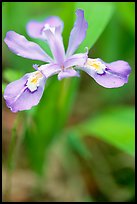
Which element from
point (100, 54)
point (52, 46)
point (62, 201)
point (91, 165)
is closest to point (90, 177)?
point (91, 165)

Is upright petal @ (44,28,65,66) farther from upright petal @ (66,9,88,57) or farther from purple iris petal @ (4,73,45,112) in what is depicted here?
purple iris petal @ (4,73,45,112)

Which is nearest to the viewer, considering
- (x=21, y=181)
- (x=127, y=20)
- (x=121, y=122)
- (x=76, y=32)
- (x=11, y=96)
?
(x=11, y=96)

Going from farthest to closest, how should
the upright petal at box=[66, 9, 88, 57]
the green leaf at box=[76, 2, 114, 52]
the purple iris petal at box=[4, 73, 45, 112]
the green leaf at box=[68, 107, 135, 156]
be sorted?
the green leaf at box=[68, 107, 135, 156] < the green leaf at box=[76, 2, 114, 52] < the upright petal at box=[66, 9, 88, 57] < the purple iris petal at box=[4, 73, 45, 112]

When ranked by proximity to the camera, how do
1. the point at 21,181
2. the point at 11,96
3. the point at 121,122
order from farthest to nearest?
1. the point at 21,181
2. the point at 121,122
3. the point at 11,96

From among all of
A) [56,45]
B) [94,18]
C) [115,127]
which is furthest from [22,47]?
[115,127]

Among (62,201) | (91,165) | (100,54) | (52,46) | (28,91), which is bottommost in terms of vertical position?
(62,201)

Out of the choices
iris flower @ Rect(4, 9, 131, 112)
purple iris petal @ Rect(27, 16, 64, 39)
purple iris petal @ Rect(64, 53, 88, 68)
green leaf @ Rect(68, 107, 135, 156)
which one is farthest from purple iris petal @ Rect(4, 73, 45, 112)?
green leaf @ Rect(68, 107, 135, 156)

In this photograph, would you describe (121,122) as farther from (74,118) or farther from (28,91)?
(28,91)
